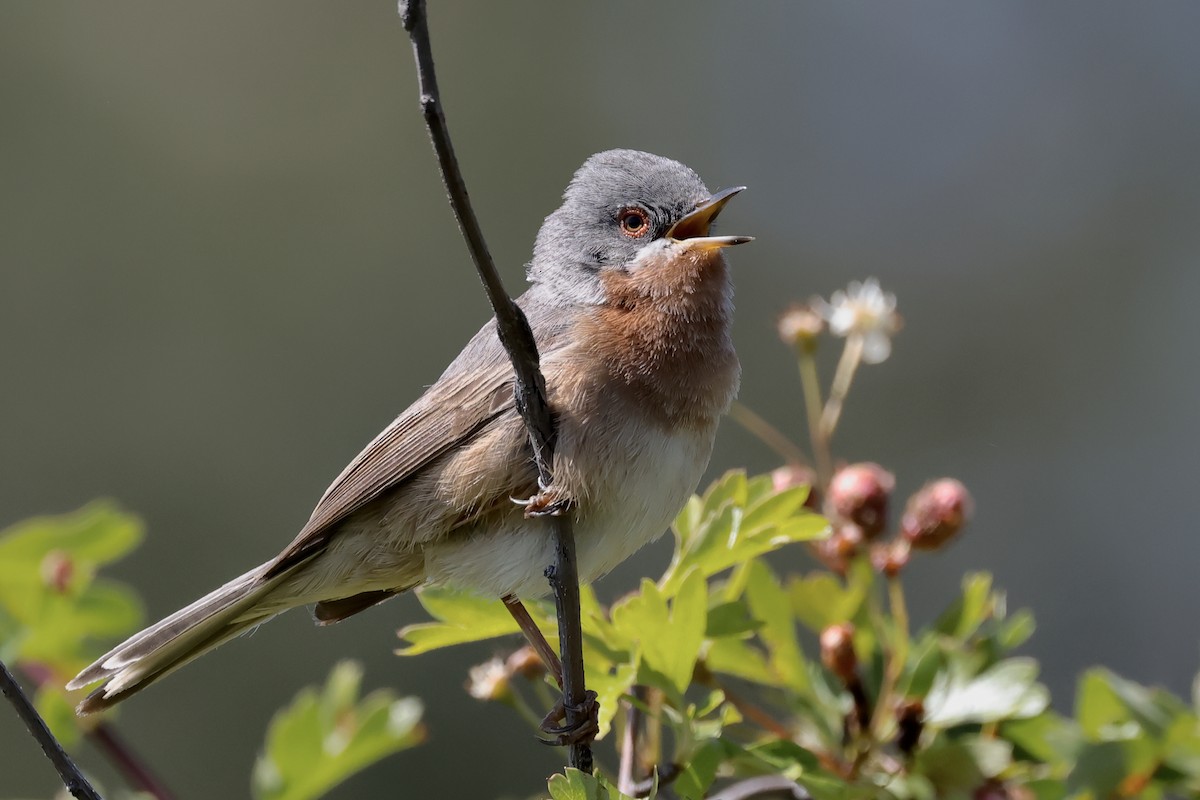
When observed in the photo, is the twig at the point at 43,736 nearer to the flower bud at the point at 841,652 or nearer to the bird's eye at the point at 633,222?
the flower bud at the point at 841,652

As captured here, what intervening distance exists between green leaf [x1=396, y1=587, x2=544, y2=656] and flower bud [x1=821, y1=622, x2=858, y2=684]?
645 mm

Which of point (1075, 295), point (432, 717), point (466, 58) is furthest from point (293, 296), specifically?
point (1075, 295)

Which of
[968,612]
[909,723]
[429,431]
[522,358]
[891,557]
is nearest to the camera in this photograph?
[522,358]

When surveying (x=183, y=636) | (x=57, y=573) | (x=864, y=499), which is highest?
(x=57, y=573)

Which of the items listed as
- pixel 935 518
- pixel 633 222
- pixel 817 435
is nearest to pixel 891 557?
pixel 935 518

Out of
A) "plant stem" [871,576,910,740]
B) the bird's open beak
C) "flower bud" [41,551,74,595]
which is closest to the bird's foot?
"plant stem" [871,576,910,740]

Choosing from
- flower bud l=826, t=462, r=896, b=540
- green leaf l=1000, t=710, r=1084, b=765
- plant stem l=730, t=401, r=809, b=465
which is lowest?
green leaf l=1000, t=710, r=1084, b=765

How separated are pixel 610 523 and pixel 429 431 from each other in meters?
0.61

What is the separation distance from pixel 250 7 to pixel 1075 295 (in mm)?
7291

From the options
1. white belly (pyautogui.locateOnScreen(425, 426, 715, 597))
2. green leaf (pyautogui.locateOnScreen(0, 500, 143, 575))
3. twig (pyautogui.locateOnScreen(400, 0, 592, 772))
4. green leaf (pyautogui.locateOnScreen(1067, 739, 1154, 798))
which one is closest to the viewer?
twig (pyautogui.locateOnScreen(400, 0, 592, 772))

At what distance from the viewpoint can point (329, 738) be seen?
2811 mm

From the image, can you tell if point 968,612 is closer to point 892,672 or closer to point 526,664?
point 892,672

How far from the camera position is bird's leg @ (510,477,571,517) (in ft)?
8.73

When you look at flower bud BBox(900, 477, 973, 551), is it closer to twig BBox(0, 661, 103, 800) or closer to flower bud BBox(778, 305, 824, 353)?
flower bud BBox(778, 305, 824, 353)
